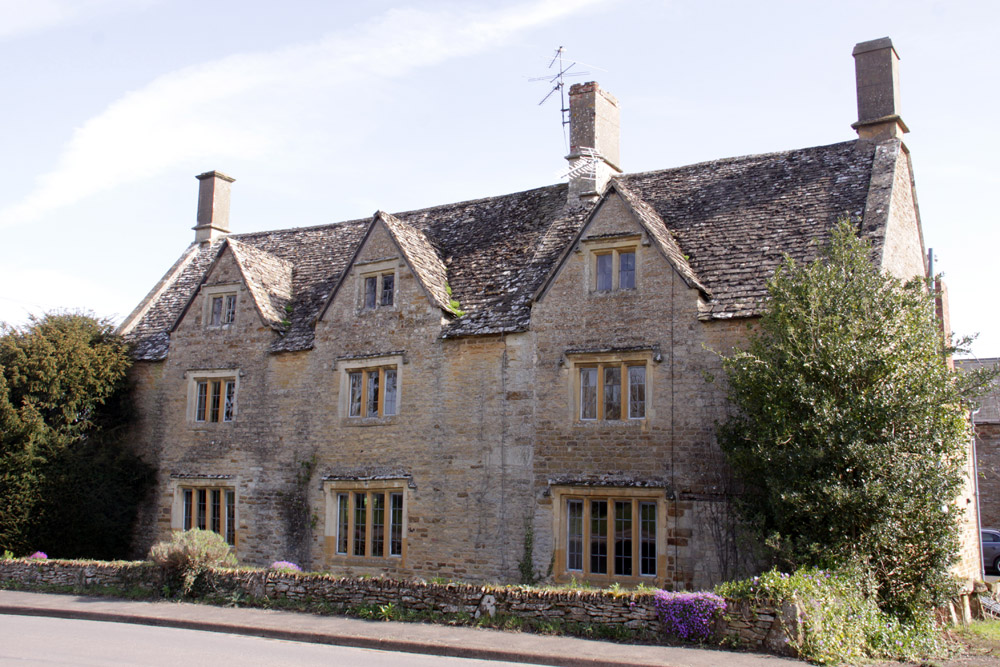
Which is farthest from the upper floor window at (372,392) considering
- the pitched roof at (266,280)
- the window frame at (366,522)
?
the pitched roof at (266,280)

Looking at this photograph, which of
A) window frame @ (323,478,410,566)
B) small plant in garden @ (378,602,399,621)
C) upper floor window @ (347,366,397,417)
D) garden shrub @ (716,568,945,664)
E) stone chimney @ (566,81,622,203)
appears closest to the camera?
garden shrub @ (716,568,945,664)

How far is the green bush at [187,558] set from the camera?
56.4 ft

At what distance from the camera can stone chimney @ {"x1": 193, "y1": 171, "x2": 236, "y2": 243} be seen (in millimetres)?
30578

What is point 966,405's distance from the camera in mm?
14883

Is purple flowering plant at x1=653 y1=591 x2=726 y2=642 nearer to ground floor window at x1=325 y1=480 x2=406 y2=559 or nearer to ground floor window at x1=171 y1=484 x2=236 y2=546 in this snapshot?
ground floor window at x1=325 y1=480 x2=406 y2=559

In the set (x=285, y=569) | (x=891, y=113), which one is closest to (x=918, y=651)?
(x=285, y=569)

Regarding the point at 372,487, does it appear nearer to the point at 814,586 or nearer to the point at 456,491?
the point at 456,491

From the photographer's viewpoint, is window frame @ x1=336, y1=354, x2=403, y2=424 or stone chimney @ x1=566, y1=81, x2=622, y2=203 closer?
window frame @ x1=336, y1=354, x2=403, y2=424

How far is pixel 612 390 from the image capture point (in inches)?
741

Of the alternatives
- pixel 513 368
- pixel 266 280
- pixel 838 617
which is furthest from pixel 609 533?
pixel 266 280

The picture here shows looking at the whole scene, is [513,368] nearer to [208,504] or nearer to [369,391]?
[369,391]

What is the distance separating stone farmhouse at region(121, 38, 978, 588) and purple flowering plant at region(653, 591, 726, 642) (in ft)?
13.8

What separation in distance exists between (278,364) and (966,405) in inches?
628

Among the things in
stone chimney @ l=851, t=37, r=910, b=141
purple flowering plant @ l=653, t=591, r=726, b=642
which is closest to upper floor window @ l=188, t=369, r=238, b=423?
purple flowering plant @ l=653, t=591, r=726, b=642
